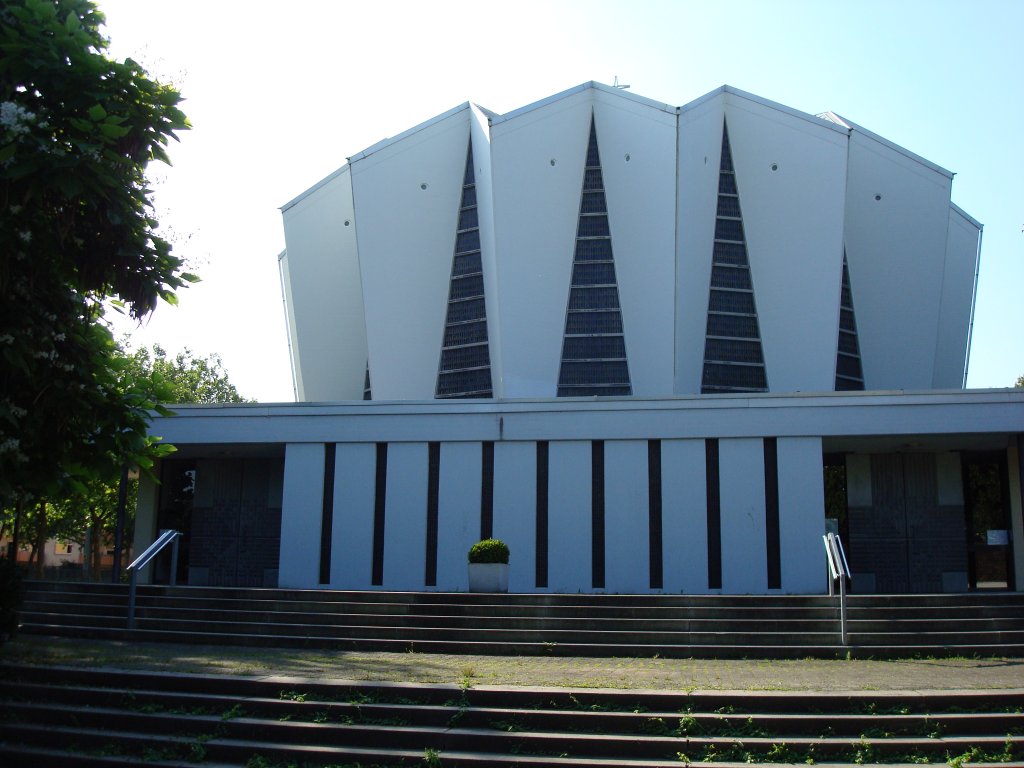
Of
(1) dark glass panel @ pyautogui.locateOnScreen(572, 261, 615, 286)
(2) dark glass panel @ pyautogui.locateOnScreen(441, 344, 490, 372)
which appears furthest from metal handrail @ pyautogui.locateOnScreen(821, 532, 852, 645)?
(2) dark glass panel @ pyautogui.locateOnScreen(441, 344, 490, 372)

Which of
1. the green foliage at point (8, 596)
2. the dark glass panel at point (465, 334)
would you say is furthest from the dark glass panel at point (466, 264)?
the green foliage at point (8, 596)

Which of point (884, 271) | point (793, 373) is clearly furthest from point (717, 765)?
point (884, 271)

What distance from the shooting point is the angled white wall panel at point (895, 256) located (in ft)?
89.1

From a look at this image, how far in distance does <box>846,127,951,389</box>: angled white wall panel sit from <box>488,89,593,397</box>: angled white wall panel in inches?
354

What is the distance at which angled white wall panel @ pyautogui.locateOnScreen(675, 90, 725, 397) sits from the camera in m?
25.3

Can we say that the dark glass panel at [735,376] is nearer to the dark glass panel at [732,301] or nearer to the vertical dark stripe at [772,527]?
the dark glass panel at [732,301]

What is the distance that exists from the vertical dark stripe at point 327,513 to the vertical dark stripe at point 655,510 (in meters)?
6.56

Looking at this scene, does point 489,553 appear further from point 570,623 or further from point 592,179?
point 592,179

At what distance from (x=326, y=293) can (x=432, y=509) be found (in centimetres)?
1329

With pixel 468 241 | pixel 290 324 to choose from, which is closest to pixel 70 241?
pixel 468 241

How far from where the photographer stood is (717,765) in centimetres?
770

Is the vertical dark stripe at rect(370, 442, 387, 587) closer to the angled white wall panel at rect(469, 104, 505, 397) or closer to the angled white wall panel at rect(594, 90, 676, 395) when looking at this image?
the angled white wall panel at rect(469, 104, 505, 397)

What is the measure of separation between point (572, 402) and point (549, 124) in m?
10.6

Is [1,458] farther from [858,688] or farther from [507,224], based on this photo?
[507,224]
